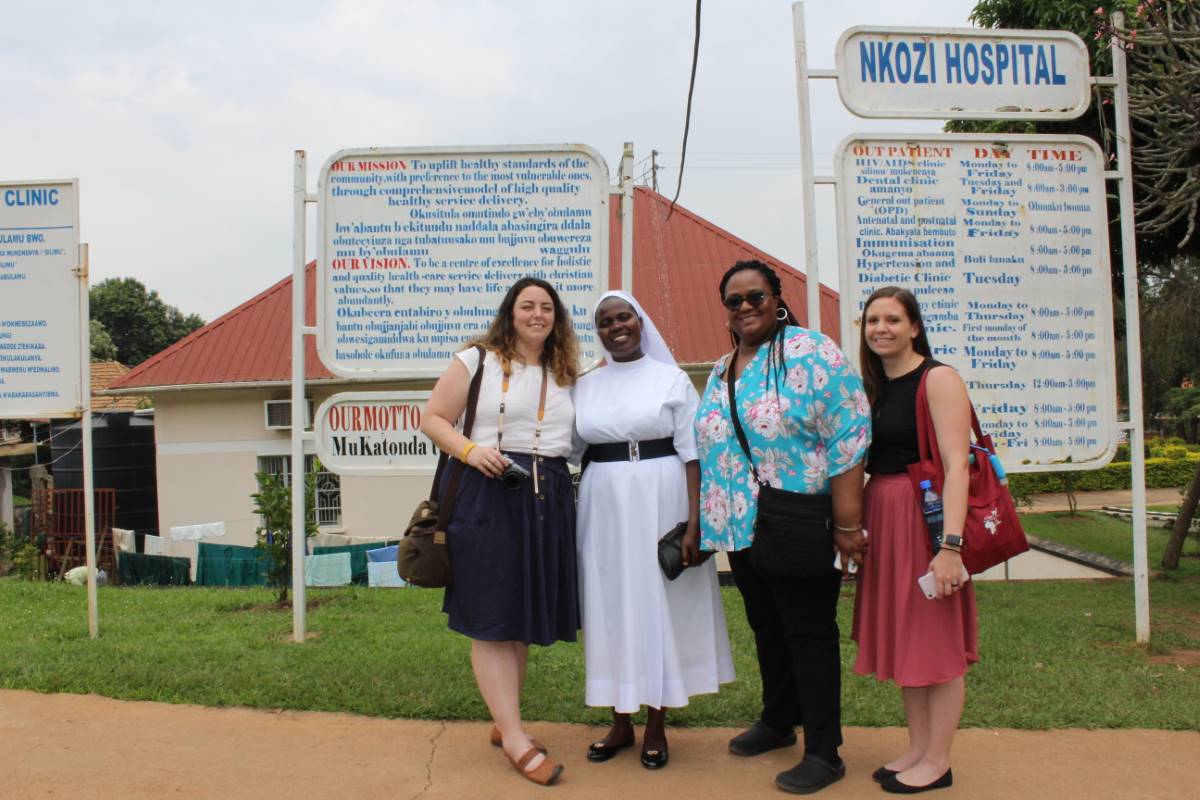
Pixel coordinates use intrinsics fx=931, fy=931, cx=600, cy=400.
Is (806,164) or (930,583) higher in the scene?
(806,164)

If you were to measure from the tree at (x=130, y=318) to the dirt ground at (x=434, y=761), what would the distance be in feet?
142

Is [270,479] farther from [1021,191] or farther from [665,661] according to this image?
[1021,191]

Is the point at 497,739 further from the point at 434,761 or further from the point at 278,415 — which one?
the point at 278,415

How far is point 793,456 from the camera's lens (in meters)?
3.08

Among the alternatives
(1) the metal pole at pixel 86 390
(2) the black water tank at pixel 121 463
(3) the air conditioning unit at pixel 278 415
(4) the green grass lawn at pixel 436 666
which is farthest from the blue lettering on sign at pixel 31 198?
(2) the black water tank at pixel 121 463

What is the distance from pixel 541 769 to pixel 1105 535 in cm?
1562

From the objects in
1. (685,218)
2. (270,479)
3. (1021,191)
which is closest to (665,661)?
(1021,191)

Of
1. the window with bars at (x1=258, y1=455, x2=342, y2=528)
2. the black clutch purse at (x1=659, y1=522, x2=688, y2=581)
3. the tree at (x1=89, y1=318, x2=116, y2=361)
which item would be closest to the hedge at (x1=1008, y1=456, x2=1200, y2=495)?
the window with bars at (x1=258, y1=455, x2=342, y2=528)

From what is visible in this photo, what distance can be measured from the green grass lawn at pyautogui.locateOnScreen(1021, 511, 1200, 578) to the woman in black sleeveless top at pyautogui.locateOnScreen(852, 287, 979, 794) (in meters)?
6.63

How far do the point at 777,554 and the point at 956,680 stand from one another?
720mm

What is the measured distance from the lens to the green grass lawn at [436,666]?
394 cm

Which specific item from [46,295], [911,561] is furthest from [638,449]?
[46,295]

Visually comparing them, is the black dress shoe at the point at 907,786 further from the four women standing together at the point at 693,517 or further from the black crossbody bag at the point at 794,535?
the black crossbody bag at the point at 794,535

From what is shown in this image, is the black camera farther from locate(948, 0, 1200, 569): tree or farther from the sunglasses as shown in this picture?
locate(948, 0, 1200, 569): tree
